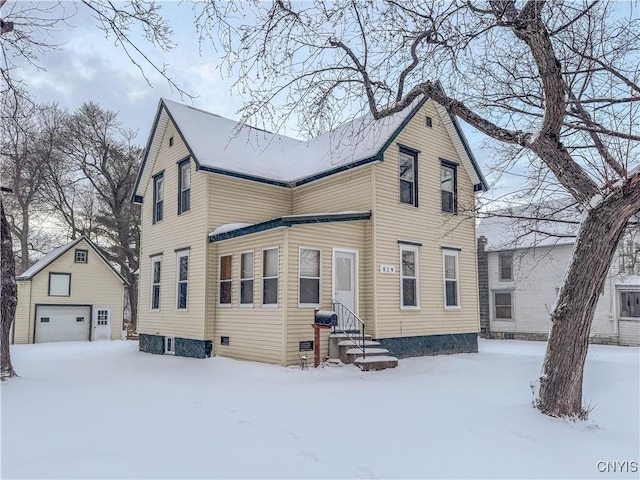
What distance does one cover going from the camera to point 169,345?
1513 cm

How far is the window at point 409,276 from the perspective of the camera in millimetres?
13266

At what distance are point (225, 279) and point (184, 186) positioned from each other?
3693 millimetres

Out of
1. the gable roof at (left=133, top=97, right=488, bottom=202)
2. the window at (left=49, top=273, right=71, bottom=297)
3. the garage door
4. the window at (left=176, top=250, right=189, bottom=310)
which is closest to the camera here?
the gable roof at (left=133, top=97, right=488, bottom=202)

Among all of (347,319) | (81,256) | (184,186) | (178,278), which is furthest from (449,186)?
(81,256)

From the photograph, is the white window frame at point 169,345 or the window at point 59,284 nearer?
the white window frame at point 169,345

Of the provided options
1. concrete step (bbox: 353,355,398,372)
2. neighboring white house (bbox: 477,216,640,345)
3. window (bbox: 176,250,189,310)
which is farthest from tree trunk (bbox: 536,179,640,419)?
neighboring white house (bbox: 477,216,640,345)

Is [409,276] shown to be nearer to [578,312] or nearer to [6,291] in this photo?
[578,312]

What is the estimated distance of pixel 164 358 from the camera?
13617mm

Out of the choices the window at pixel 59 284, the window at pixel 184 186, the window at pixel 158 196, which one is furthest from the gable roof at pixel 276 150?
the window at pixel 59 284

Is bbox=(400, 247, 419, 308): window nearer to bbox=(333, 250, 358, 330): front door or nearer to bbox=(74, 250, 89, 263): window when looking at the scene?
bbox=(333, 250, 358, 330): front door

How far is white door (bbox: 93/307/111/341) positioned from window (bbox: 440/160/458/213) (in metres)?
19.1

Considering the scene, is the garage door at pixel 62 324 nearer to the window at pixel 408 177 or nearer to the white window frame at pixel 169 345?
the white window frame at pixel 169 345

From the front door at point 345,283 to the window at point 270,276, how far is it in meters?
1.50

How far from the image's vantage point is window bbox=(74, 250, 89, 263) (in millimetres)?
24703
